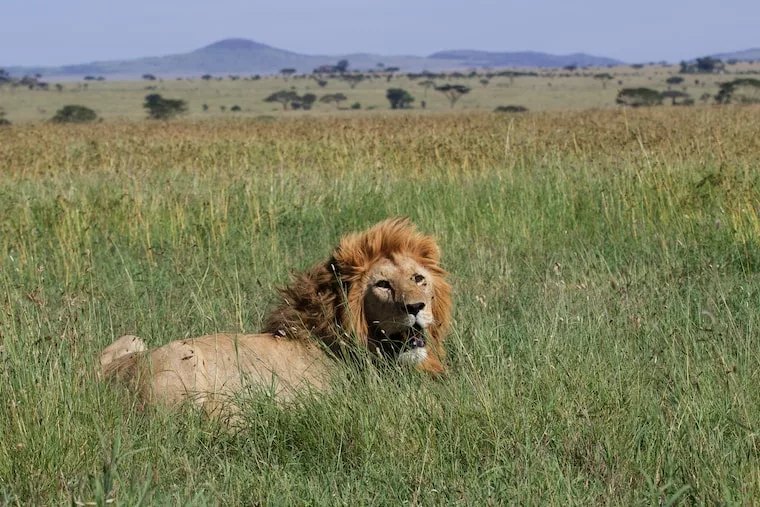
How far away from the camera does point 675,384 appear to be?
12.8ft

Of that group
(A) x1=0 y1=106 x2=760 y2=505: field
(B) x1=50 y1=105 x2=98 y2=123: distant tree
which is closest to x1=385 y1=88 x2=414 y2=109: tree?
(B) x1=50 y1=105 x2=98 y2=123: distant tree

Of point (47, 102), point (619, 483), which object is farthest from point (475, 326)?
point (47, 102)

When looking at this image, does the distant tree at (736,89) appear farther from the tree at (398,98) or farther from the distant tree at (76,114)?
the distant tree at (76,114)

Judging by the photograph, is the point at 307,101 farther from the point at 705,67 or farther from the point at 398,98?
the point at 705,67

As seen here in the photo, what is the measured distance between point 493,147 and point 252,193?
5.13m

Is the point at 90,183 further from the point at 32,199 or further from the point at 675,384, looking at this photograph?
the point at 675,384

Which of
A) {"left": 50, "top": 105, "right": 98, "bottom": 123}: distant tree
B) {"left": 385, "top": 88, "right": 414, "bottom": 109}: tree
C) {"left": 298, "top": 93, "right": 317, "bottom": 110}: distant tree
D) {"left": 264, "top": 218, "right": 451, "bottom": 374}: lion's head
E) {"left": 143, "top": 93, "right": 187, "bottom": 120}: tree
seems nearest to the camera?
{"left": 264, "top": 218, "right": 451, "bottom": 374}: lion's head

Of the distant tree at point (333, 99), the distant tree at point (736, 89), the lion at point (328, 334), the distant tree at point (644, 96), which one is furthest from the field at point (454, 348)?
the distant tree at point (333, 99)

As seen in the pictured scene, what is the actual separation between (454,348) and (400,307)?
633 millimetres

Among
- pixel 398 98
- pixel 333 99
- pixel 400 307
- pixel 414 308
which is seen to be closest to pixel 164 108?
pixel 398 98

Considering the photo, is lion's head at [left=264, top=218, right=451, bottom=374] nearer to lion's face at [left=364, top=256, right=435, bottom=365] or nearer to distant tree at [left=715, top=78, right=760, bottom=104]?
lion's face at [left=364, top=256, right=435, bottom=365]

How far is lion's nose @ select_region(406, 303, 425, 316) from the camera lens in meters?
4.27

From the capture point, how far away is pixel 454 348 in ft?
16.1

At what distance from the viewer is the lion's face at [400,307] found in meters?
4.33
